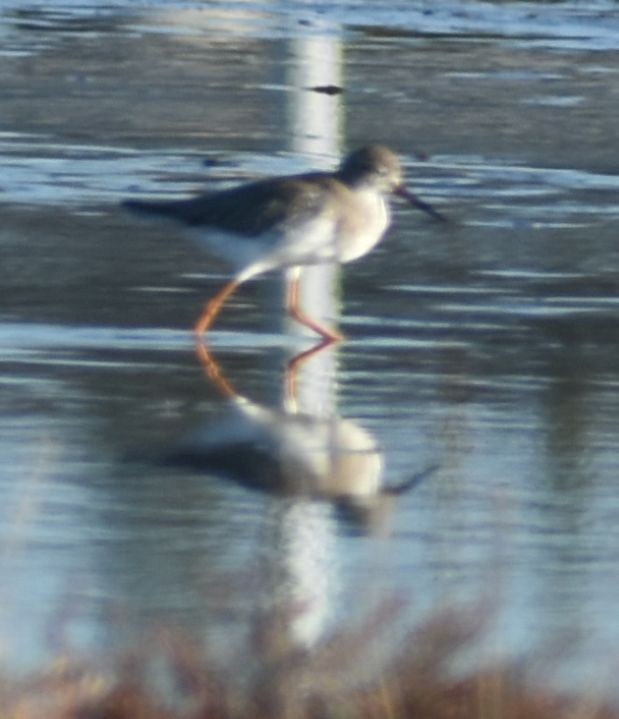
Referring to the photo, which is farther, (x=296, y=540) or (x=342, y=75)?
(x=342, y=75)

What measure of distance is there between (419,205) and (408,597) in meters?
5.31

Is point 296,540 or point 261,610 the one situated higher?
point 261,610

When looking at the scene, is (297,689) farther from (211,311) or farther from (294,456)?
(211,311)

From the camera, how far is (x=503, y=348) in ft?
31.3

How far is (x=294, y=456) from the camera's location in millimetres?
7770

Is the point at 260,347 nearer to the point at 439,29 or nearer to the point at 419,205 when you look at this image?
the point at 419,205

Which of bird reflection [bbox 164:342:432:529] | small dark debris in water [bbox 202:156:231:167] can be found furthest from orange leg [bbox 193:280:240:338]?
small dark debris in water [bbox 202:156:231:167]

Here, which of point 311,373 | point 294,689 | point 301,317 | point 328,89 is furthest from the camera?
point 328,89

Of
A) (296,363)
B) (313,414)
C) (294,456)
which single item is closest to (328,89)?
(296,363)

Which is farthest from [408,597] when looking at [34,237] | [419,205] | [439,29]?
[439,29]

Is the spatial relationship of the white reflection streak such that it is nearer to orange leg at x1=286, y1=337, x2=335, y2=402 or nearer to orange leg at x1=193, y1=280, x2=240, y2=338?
orange leg at x1=286, y1=337, x2=335, y2=402

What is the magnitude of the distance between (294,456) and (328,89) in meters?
10.1

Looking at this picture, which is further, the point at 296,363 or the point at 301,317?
the point at 301,317

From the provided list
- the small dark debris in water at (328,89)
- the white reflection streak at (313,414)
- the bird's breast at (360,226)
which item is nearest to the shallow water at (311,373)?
the white reflection streak at (313,414)
